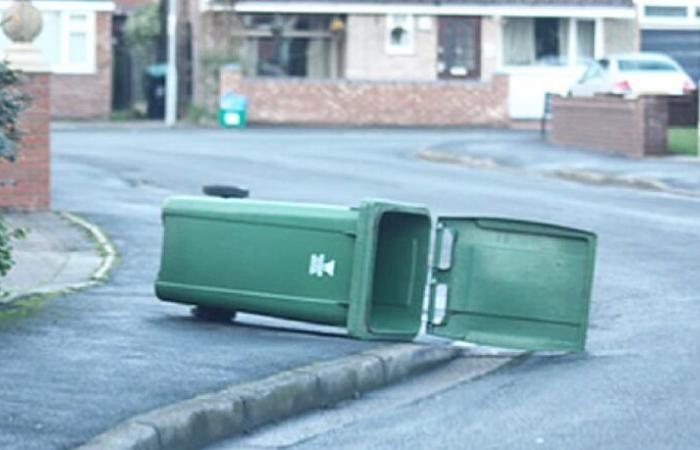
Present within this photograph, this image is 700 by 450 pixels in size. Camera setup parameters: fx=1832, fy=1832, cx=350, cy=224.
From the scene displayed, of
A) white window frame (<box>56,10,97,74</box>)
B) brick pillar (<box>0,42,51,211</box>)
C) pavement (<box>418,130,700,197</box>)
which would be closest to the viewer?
brick pillar (<box>0,42,51,211</box>)

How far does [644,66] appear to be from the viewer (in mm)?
40625

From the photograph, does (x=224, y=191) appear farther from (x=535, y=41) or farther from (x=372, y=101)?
(x=535, y=41)

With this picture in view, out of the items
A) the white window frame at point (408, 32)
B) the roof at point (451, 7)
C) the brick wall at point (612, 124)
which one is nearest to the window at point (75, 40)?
the roof at point (451, 7)

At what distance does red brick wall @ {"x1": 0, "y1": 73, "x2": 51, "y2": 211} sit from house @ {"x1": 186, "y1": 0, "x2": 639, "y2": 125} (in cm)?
2485

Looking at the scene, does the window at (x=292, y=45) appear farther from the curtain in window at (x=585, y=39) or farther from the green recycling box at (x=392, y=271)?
the green recycling box at (x=392, y=271)

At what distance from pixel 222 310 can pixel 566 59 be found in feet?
124

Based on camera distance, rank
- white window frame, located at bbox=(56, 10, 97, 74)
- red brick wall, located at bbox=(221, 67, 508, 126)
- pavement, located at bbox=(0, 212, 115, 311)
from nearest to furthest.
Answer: pavement, located at bbox=(0, 212, 115, 311) < red brick wall, located at bbox=(221, 67, 508, 126) < white window frame, located at bbox=(56, 10, 97, 74)

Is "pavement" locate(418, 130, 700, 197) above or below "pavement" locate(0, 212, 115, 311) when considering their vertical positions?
above

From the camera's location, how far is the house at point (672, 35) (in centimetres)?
4146

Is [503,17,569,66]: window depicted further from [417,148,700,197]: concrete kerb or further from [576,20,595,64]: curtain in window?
[417,148,700,197]: concrete kerb

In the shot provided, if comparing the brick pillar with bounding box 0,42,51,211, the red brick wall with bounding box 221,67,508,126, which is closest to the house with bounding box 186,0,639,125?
the red brick wall with bounding box 221,67,508,126

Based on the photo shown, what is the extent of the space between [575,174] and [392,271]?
16.3 meters

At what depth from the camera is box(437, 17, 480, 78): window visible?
48.0m

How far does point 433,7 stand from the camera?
4766 cm
